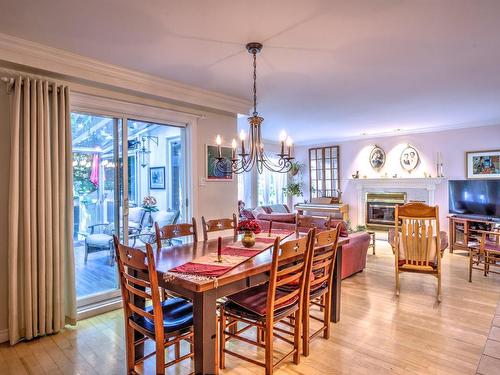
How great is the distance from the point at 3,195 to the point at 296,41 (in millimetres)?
2715

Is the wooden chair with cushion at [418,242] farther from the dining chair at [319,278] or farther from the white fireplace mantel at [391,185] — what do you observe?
the white fireplace mantel at [391,185]

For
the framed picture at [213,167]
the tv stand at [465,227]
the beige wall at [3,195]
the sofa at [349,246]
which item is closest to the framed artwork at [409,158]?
the tv stand at [465,227]

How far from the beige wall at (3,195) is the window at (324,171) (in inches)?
275

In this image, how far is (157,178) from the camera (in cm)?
392

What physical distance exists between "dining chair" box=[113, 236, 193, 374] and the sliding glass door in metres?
1.39

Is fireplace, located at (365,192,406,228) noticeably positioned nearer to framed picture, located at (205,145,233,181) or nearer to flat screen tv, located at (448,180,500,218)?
flat screen tv, located at (448,180,500,218)

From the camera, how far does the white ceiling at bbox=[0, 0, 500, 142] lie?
204 cm

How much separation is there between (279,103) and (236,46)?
1.96 m

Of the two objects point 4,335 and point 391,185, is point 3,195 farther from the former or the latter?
point 391,185

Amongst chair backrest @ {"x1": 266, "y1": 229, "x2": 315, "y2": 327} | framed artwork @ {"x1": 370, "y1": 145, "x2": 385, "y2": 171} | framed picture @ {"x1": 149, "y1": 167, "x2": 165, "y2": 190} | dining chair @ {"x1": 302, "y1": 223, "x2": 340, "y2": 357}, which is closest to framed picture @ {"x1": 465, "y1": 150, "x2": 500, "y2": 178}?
framed artwork @ {"x1": 370, "y1": 145, "x2": 385, "y2": 171}

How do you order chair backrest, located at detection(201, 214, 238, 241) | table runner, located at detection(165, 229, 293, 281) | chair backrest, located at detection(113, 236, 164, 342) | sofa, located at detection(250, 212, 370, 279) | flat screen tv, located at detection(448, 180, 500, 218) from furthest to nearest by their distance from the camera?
flat screen tv, located at detection(448, 180, 500, 218) < sofa, located at detection(250, 212, 370, 279) < chair backrest, located at detection(201, 214, 238, 241) < table runner, located at detection(165, 229, 293, 281) < chair backrest, located at detection(113, 236, 164, 342)

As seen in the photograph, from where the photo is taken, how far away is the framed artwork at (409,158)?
6930mm

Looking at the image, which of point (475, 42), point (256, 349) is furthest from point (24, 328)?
point (475, 42)

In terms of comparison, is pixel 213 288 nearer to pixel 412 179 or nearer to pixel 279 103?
pixel 279 103
